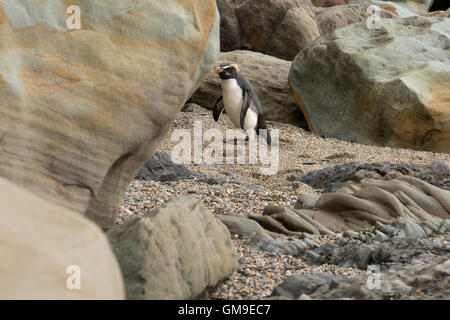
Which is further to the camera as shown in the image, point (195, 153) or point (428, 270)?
point (195, 153)

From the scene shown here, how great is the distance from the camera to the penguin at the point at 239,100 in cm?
872

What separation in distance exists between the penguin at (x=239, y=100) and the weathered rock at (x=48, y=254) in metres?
6.72

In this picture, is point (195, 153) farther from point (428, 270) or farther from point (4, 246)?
point (4, 246)

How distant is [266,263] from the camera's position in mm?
3115

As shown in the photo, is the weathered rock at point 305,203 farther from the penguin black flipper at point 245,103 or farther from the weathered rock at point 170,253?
the penguin black flipper at point 245,103

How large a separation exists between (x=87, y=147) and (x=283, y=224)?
150 centimetres

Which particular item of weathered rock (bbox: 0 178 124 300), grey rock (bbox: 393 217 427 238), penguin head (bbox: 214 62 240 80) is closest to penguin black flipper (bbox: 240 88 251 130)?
penguin head (bbox: 214 62 240 80)

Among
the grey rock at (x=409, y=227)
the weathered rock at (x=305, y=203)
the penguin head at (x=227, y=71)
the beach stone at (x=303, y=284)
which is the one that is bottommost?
the penguin head at (x=227, y=71)

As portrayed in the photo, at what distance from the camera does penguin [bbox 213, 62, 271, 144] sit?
28.6 ft

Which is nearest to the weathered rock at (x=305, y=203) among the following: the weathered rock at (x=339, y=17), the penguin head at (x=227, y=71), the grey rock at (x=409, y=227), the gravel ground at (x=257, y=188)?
the gravel ground at (x=257, y=188)

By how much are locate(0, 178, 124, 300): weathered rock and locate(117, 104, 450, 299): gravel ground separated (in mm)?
809

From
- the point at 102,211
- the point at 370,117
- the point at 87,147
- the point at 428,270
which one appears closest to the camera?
the point at 428,270

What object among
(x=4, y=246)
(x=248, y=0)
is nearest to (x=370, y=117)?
(x=248, y=0)

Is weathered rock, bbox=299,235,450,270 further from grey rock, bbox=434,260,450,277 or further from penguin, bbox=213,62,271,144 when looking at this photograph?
penguin, bbox=213,62,271,144
